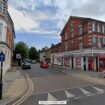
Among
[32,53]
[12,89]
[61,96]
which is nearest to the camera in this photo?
[61,96]

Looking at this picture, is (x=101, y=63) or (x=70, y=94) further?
(x=101, y=63)

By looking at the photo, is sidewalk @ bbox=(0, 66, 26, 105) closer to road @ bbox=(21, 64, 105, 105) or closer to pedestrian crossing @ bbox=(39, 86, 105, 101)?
road @ bbox=(21, 64, 105, 105)

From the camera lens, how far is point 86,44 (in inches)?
1709

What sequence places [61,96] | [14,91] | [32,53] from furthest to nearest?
[32,53] → [14,91] → [61,96]

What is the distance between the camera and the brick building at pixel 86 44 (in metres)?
41.3

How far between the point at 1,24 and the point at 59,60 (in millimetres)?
37479

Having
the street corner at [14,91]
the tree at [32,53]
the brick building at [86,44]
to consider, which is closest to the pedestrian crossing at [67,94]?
the street corner at [14,91]

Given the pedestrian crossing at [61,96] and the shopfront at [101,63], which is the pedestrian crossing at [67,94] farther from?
the shopfront at [101,63]

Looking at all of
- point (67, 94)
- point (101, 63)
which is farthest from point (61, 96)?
point (101, 63)

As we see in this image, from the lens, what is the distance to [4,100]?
12.8 metres

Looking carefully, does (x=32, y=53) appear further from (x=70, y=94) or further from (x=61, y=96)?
(x=61, y=96)

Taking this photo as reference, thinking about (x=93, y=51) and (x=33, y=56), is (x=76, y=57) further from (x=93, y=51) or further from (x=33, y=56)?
(x=33, y=56)

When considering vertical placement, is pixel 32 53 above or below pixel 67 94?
above

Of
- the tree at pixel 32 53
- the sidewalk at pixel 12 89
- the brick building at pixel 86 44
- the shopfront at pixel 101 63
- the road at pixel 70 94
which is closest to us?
the road at pixel 70 94
